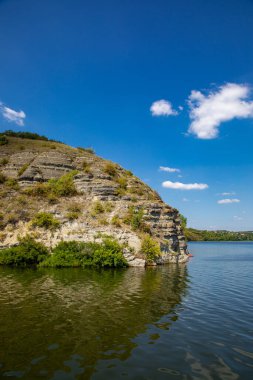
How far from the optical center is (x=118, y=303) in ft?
64.6

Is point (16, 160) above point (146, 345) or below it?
above

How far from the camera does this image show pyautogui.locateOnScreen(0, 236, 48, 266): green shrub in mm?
40750

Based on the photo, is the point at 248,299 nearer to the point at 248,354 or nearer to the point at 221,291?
the point at 221,291

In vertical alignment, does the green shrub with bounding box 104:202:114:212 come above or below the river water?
above

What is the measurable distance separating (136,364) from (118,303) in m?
9.45

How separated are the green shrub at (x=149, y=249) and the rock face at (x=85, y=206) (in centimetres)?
77

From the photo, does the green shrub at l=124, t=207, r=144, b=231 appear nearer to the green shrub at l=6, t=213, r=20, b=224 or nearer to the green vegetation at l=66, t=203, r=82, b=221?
the green vegetation at l=66, t=203, r=82, b=221

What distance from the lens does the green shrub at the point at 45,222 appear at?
152ft

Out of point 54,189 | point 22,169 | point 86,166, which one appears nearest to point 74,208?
point 54,189

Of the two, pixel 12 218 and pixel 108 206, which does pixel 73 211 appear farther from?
pixel 12 218

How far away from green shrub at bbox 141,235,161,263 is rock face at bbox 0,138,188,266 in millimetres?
768

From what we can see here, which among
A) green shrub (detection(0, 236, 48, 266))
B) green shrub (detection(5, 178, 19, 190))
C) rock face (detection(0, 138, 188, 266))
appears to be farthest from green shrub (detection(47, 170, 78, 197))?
green shrub (detection(0, 236, 48, 266))

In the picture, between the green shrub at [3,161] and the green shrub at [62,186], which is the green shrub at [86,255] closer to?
the green shrub at [62,186]

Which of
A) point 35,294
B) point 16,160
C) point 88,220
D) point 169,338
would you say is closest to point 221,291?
point 169,338
